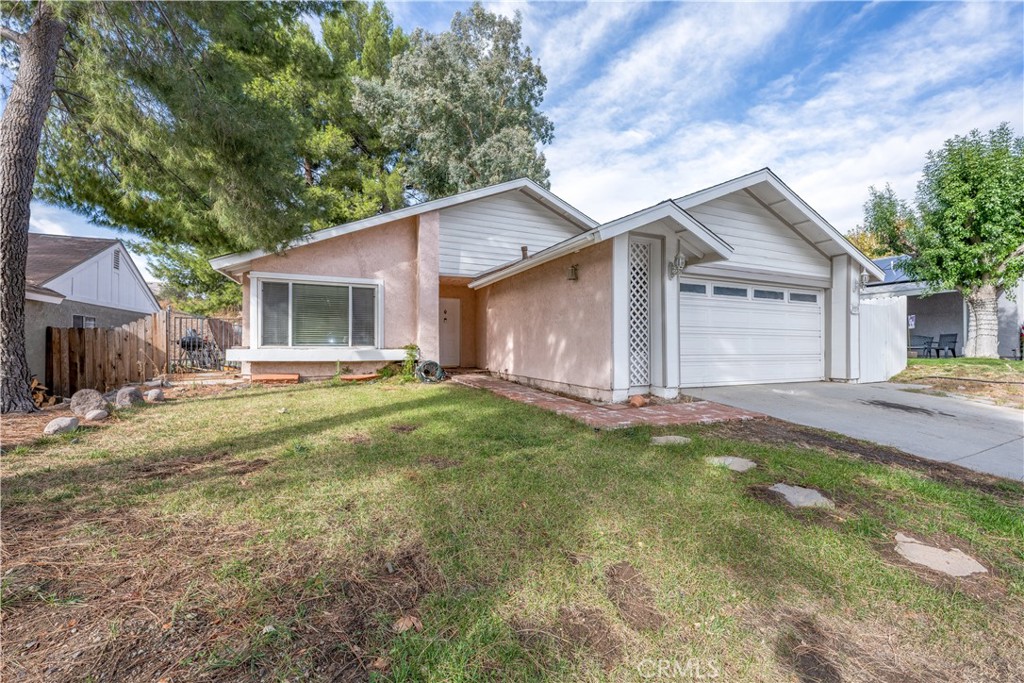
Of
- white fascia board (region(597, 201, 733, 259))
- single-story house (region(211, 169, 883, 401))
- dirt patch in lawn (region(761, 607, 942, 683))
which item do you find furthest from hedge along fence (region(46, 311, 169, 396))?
dirt patch in lawn (region(761, 607, 942, 683))

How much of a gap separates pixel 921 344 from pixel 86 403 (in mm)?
24394

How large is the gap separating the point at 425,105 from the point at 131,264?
1416 centimetres

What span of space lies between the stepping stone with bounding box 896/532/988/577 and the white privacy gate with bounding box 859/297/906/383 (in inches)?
317

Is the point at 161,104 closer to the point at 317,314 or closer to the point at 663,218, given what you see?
the point at 317,314

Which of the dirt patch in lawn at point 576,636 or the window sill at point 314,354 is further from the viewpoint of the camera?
the window sill at point 314,354

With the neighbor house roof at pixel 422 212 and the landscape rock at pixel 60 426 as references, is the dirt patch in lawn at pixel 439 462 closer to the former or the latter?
the landscape rock at pixel 60 426

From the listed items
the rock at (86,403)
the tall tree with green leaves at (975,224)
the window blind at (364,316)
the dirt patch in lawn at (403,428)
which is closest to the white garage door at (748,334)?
the dirt patch in lawn at (403,428)

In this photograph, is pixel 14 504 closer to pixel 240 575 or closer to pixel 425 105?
pixel 240 575

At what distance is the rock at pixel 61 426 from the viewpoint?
5008 millimetres

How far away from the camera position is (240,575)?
7.20ft

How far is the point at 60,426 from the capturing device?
16.6 ft

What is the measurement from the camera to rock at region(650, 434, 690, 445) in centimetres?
475

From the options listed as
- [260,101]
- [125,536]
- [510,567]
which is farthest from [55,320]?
[510,567]

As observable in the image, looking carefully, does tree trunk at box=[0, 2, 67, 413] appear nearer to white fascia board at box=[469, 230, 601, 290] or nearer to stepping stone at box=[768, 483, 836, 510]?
white fascia board at box=[469, 230, 601, 290]
